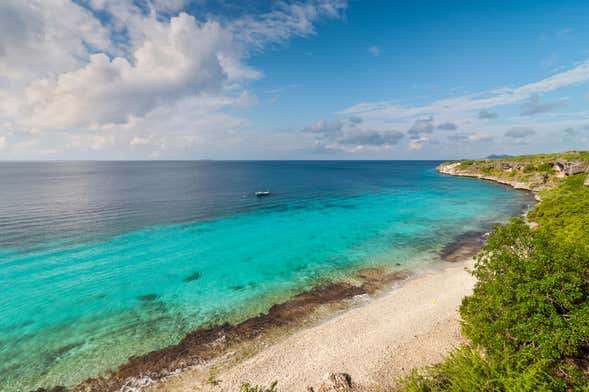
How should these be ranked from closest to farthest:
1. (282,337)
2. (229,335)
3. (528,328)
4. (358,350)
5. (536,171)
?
(528,328), (358,350), (282,337), (229,335), (536,171)

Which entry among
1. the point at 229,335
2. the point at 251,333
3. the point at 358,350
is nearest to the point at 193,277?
the point at 229,335

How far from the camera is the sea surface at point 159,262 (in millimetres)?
18984

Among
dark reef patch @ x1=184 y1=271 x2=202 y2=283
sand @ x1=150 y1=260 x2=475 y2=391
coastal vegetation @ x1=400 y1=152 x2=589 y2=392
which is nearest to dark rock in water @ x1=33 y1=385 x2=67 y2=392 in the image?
sand @ x1=150 y1=260 x2=475 y2=391

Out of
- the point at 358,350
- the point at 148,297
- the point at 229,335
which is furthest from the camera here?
the point at 148,297

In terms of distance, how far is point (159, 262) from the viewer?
3250 centimetres

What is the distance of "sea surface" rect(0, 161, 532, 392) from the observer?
62.3 feet

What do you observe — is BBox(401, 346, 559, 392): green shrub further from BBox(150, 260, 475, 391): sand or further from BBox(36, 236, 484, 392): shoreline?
BBox(36, 236, 484, 392): shoreline

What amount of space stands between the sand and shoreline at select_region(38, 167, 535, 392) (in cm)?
7

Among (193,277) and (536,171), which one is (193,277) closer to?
(193,277)

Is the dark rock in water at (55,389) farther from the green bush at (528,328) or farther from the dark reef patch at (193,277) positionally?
the green bush at (528,328)

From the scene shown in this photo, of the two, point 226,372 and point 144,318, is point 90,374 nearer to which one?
point 144,318

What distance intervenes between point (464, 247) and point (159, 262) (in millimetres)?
42900

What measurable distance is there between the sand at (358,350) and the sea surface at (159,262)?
5704 mm

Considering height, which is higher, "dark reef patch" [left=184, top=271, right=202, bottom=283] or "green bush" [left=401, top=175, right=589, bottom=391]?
"green bush" [left=401, top=175, right=589, bottom=391]
